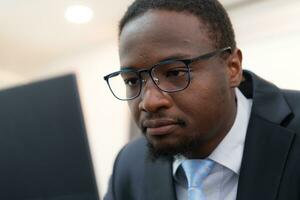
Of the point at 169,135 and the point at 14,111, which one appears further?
the point at 169,135

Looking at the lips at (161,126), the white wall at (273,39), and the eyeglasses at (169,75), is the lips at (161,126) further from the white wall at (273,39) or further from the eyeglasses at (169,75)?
the white wall at (273,39)

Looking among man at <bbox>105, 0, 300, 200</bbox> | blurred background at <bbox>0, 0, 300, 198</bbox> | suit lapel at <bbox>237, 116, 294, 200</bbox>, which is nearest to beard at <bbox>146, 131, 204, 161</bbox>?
man at <bbox>105, 0, 300, 200</bbox>

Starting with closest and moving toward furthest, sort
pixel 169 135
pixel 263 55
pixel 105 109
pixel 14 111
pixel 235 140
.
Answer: pixel 14 111 < pixel 169 135 < pixel 235 140 < pixel 263 55 < pixel 105 109

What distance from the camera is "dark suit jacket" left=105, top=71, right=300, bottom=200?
693 millimetres

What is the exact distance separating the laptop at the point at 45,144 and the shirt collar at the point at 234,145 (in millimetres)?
369

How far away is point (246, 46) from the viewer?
191cm

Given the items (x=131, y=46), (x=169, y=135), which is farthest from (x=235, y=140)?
(x=131, y=46)

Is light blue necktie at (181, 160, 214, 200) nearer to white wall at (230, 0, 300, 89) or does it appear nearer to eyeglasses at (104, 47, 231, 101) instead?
eyeglasses at (104, 47, 231, 101)

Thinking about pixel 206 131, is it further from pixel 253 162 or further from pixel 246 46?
pixel 246 46

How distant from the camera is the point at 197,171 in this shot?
0.78 meters

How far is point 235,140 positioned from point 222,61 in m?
0.17

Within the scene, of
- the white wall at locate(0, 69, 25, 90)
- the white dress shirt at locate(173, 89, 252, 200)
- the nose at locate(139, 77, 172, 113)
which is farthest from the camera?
the white wall at locate(0, 69, 25, 90)

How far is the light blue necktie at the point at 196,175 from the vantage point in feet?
2.50

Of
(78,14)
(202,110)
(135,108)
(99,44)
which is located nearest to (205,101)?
(202,110)
